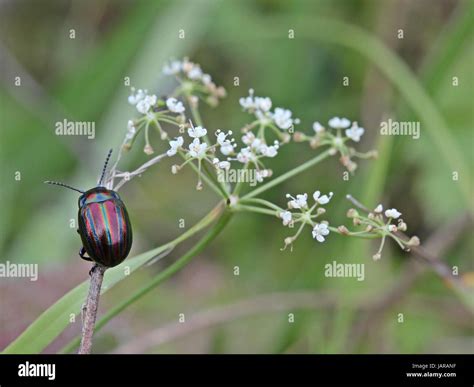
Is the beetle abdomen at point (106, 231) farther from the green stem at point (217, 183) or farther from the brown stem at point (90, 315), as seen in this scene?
the green stem at point (217, 183)

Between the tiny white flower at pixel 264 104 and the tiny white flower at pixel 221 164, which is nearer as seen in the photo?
the tiny white flower at pixel 221 164

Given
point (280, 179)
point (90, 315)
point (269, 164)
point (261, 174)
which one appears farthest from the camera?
point (269, 164)

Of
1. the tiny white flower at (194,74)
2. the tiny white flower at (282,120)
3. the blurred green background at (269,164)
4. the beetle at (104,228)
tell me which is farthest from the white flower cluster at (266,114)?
the blurred green background at (269,164)

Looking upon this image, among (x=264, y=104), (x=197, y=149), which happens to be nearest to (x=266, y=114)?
(x=264, y=104)

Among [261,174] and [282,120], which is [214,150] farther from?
[282,120]

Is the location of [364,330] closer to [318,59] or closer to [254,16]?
[318,59]

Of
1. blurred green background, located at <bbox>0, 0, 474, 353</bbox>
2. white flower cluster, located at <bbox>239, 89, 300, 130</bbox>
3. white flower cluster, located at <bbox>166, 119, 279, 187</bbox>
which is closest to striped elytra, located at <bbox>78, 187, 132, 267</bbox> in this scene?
white flower cluster, located at <bbox>166, 119, 279, 187</bbox>

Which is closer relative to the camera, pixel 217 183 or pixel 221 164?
pixel 221 164

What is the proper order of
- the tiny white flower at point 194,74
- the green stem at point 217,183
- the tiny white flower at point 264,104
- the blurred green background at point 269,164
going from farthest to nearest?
1. the blurred green background at point 269,164
2. the tiny white flower at point 194,74
3. the tiny white flower at point 264,104
4. the green stem at point 217,183
